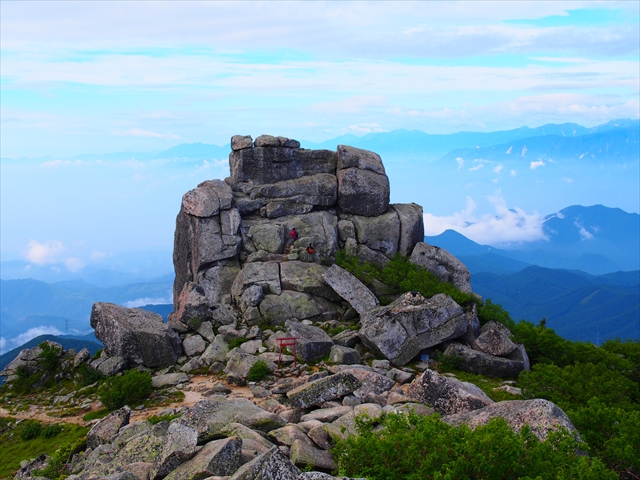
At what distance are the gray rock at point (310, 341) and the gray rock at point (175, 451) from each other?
12364 mm

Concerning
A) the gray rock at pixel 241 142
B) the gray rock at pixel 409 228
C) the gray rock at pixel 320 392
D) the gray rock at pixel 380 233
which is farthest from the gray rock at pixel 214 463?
the gray rock at pixel 241 142

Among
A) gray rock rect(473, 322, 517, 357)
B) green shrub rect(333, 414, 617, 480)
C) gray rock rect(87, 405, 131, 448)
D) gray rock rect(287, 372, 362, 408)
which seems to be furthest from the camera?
gray rock rect(473, 322, 517, 357)

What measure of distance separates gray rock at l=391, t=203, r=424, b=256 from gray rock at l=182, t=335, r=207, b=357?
49.5ft

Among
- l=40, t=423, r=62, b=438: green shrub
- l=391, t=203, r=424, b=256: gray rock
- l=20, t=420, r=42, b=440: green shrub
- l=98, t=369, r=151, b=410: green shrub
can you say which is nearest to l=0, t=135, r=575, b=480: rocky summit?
l=391, t=203, r=424, b=256: gray rock

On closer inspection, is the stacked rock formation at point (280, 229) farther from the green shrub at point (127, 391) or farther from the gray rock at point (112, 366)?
the green shrub at point (127, 391)

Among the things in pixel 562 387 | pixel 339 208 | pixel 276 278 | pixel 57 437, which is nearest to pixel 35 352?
pixel 57 437

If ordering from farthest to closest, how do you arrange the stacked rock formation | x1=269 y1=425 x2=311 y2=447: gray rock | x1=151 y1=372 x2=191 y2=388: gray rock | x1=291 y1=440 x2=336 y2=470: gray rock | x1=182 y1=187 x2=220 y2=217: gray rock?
x1=182 y1=187 x2=220 y2=217: gray rock < the stacked rock formation < x1=151 y1=372 x2=191 y2=388: gray rock < x1=269 y1=425 x2=311 y2=447: gray rock < x1=291 y1=440 x2=336 y2=470: gray rock

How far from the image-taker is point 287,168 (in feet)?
130

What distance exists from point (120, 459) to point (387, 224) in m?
25.4

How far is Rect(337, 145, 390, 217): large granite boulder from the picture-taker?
126 feet

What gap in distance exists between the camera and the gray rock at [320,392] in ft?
64.6

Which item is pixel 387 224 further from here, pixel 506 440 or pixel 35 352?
pixel 506 440

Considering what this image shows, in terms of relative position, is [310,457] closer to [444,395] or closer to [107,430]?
[444,395]

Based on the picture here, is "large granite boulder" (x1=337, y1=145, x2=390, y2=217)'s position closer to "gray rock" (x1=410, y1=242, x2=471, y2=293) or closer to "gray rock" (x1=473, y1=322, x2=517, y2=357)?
"gray rock" (x1=410, y1=242, x2=471, y2=293)
